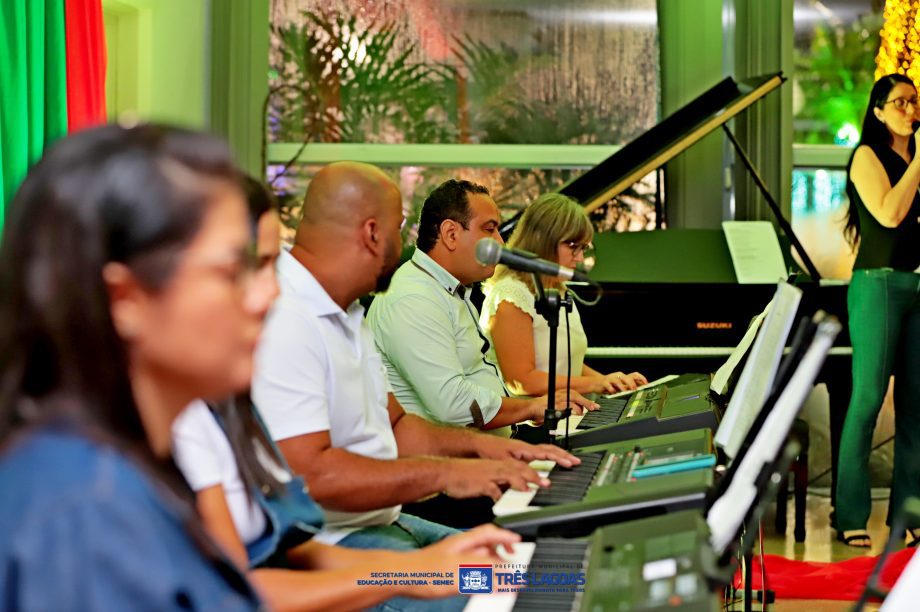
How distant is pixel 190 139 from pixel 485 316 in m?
2.91

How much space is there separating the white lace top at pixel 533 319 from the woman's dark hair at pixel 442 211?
391 mm

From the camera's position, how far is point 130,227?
806 millimetres

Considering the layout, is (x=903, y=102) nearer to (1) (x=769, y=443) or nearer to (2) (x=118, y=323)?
(1) (x=769, y=443)

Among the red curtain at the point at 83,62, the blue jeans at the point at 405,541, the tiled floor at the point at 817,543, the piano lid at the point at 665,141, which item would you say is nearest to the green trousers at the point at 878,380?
the tiled floor at the point at 817,543

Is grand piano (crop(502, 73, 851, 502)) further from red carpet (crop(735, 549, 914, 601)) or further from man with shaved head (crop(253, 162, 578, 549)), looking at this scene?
man with shaved head (crop(253, 162, 578, 549))

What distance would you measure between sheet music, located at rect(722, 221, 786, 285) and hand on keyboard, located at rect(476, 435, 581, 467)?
89.0 inches

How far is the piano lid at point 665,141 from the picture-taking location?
4.53 m

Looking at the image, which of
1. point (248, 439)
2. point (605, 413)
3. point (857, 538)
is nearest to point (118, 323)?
point (248, 439)

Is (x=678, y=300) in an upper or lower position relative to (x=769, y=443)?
lower

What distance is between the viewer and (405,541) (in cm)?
219

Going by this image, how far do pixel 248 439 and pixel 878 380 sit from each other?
10.7ft

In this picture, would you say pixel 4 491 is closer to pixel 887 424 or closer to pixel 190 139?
pixel 190 139

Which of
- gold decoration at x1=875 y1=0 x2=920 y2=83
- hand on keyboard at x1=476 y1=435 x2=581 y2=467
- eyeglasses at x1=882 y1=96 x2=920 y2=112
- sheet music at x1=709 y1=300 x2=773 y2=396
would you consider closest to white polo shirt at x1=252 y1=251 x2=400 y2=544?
hand on keyboard at x1=476 y1=435 x2=581 y2=467

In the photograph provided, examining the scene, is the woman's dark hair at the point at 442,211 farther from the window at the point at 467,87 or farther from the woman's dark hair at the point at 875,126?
the window at the point at 467,87
